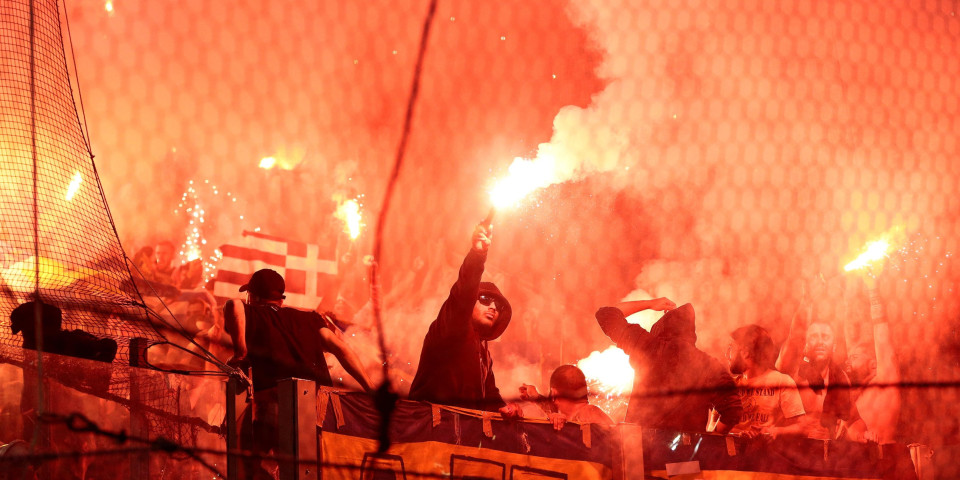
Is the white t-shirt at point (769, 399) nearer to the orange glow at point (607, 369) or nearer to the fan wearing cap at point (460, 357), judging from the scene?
the orange glow at point (607, 369)

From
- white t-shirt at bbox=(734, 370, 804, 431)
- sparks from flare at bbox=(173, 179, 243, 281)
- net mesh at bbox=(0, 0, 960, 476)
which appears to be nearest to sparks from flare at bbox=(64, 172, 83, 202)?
net mesh at bbox=(0, 0, 960, 476)

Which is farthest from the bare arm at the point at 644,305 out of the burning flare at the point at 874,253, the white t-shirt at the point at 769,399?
the burning flare at the point at 874,253

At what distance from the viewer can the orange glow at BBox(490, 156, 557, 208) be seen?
14.0ft

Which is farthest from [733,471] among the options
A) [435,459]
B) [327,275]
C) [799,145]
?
[799,145]

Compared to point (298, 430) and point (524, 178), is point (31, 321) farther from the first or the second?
point (524, 178)

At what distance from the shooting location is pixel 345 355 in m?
3.33

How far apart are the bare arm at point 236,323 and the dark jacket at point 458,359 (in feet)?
2.40

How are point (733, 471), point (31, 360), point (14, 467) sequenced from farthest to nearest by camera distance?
point (733, 471) → point (31, 360) → point (14, 467)

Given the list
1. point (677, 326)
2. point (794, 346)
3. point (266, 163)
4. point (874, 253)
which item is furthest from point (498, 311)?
point (874, 253)

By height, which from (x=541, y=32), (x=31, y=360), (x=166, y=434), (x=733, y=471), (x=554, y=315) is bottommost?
(x=733, y=471)

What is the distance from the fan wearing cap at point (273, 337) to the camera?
3008mm

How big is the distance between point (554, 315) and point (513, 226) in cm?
51

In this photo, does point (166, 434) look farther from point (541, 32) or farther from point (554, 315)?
point (541, 32)

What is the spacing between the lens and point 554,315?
4160mm
